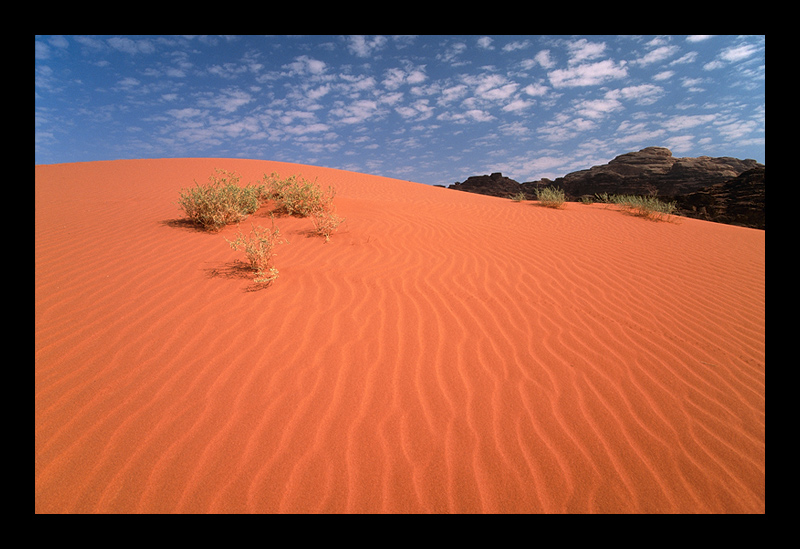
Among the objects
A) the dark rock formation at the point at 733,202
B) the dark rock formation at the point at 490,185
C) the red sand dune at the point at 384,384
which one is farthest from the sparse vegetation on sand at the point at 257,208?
the dark rock formation at the point at 490,185

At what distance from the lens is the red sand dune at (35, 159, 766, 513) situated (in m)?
1.82

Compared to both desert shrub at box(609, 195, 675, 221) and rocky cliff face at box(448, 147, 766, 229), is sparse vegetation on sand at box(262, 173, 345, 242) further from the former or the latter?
rocky cliff face at box(448, 147, 766, 229)

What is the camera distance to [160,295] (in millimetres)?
3424

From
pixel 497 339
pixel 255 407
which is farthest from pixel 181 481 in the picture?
pixel 497 339

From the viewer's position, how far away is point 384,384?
247 cm

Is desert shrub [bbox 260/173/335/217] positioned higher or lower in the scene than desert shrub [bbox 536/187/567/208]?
lower

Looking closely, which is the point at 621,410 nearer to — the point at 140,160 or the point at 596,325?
the point at 596,325

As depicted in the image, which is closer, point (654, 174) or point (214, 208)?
point (214, 208)

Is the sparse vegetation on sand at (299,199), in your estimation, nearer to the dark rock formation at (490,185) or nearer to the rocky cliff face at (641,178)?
the rocky cliff face at (641,178)

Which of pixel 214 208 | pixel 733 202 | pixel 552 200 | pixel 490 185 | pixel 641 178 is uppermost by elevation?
pixel 641 178

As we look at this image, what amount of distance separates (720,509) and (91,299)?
5.32m

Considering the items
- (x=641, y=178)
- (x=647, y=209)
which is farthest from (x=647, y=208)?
(x=641, y=178)

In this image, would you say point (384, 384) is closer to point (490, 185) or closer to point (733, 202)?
point (733, 202)

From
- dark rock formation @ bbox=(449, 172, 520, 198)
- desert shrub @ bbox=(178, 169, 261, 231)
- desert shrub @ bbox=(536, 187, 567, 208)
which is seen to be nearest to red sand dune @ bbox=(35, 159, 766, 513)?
desert shrub @ bbox=(178, 169, 261, 231)
